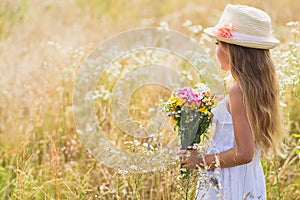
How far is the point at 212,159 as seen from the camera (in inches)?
88.3

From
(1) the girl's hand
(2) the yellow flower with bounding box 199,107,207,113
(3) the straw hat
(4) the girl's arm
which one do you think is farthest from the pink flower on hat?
(1) the girl's hand

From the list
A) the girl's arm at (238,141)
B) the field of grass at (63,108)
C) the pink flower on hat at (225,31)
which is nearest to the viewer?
the girl's arm at (238,141)

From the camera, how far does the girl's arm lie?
2.15m

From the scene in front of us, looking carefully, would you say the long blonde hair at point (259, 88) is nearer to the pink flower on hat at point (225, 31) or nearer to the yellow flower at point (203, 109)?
the pink flower on hat at point (225, 31)

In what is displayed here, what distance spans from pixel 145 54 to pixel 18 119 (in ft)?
4.01

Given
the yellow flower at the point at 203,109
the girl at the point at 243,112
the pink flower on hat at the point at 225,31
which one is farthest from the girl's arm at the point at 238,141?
the pink flower on hat at the point at 225,31

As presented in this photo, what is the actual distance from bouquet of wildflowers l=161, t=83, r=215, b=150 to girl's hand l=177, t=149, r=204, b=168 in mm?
61

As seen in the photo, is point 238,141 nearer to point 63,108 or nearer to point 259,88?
point 259,88

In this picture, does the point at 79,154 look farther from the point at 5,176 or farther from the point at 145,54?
the point at 145,54

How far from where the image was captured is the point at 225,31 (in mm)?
2262

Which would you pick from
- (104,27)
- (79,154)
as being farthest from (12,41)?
(79,154)

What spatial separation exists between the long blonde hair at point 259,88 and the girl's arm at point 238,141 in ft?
0.12

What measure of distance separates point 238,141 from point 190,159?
224 millimetres

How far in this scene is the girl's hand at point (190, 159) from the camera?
7.30ft
